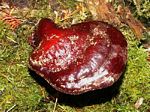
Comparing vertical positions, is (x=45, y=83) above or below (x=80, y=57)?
below

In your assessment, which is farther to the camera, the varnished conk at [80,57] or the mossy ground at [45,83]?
the mossy ground at [45,83]

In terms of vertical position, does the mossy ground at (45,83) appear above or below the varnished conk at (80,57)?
below

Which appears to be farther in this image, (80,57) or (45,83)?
(45,83)

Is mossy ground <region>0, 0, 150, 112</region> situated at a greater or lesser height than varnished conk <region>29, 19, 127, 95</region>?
lesser

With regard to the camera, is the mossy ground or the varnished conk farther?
the mossy ground
